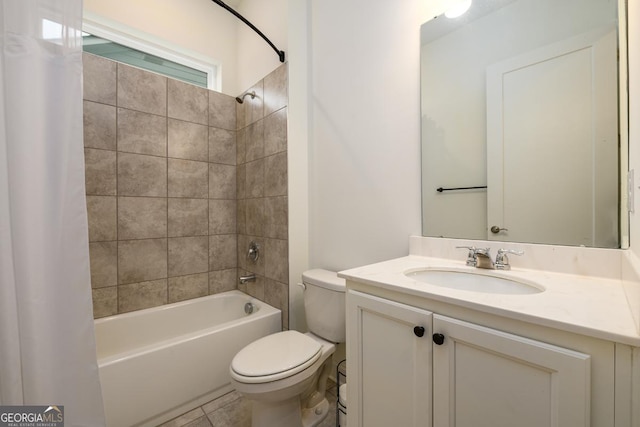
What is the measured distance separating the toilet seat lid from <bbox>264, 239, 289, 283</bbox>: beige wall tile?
1.54ft

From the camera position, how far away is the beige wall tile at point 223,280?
2.20 m

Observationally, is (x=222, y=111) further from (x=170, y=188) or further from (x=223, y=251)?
(x=223, y=251)

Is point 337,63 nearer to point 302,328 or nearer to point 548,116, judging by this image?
point 548,116

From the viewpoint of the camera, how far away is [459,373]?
672 mm

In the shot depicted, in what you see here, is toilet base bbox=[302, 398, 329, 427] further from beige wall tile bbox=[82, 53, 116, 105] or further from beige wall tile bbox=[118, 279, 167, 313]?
beige wall tile bbox=[82, 53, 116, 105]

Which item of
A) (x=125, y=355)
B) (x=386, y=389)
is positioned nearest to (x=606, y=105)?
(x=386, y=389)

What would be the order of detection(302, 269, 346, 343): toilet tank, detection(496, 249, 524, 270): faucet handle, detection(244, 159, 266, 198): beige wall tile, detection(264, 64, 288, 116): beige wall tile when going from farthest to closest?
detection(244, 159, 266, 198): beige wall tile < detection(264, 64, 288, 116): beige wall tile < detection(302, 269, 346, 343): toilet tank < detection(496, 249, 524, 270): faucet handle

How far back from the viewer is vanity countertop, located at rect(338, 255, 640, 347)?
0.51 metres

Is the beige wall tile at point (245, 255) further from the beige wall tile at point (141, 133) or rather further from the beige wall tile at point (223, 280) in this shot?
the beige wall tile at point (141, 133)

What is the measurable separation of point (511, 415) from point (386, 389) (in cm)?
34

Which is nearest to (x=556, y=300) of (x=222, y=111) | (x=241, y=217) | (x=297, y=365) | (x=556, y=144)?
(x=556, y=144)

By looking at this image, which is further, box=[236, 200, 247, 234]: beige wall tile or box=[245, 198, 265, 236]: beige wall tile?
box=[236, 200, 247, 234]: beige wall tile

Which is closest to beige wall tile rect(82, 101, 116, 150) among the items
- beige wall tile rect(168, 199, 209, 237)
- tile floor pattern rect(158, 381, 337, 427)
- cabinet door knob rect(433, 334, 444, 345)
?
beige wall tile rect(168, 199, 209, 237)

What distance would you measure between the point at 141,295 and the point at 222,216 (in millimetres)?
813
